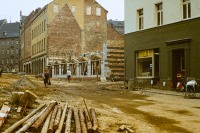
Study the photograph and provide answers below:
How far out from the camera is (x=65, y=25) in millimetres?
57438

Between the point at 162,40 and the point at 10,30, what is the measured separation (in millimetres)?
84980

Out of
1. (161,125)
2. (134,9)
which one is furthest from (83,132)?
(134,9)

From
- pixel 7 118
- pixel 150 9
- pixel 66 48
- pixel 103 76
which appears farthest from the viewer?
pixel 66 48

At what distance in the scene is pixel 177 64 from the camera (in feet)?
78.5

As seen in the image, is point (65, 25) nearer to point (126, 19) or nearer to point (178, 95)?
point (126, 19)

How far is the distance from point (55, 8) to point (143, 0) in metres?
32.5

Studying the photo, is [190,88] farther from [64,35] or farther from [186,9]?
[64,35]

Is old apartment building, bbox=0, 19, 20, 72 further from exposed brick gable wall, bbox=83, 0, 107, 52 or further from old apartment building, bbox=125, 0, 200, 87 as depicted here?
old apartment building, bbox=125, 0, 200, 87

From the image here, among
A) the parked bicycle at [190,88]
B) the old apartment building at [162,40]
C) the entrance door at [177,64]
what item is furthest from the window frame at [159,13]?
the parked bicycle at [190,88]

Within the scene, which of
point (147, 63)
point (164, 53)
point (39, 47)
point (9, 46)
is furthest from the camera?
point (9, 46)

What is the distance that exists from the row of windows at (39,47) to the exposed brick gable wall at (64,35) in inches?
147

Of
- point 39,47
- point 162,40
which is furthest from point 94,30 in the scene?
point 162,40

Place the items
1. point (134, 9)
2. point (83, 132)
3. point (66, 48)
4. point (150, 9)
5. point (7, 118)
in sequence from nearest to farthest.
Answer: point (83, 132), point (7, 118), point (150, 9), point (134, 9), point (66, 48)

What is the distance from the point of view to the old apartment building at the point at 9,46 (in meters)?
102
